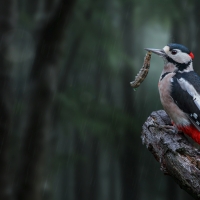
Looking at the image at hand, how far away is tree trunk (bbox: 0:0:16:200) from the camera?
8.55 meters

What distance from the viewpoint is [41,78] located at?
8844 mm

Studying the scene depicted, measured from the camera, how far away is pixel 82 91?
14.4m

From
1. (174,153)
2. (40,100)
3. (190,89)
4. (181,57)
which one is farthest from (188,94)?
(40,100)

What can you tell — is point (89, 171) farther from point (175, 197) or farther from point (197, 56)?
point (197, 56)

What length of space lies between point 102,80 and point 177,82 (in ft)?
47.1

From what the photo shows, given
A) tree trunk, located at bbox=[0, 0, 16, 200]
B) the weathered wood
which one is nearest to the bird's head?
the weathered wood

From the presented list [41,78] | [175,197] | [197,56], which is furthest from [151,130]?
[175,197]

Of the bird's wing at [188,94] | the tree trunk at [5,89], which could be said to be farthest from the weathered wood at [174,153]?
the tree trunk at [5,89]

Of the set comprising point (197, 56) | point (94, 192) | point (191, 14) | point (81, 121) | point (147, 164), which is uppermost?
point (191, 14)

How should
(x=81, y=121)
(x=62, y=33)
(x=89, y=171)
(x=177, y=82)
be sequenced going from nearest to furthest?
1. (x=177, y=82)
2. (x=62, y=33)
3. (x=81, y=121)
4. (x=89, y=171)

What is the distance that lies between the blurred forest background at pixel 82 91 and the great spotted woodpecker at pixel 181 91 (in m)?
3.83

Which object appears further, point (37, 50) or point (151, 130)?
point (37, 50)

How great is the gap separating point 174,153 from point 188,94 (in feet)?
3.23

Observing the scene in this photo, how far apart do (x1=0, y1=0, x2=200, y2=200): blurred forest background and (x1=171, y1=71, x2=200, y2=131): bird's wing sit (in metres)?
4.03
